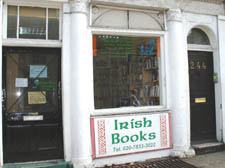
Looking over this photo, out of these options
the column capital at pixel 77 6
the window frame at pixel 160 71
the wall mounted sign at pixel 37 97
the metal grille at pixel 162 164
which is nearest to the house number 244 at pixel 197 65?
the window frame at pixel 160 71

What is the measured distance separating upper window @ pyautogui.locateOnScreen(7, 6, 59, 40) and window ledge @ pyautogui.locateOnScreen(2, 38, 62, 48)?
0.12 m

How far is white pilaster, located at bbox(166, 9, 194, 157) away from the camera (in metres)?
5.19

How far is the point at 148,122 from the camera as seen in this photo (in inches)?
200

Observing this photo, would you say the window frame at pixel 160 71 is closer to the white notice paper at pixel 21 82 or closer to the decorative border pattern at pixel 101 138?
the decorative border pattern at pixel 101 138

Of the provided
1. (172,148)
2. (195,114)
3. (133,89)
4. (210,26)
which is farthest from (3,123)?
(210,26)

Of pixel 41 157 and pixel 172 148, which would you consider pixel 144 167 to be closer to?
pixel 172 148

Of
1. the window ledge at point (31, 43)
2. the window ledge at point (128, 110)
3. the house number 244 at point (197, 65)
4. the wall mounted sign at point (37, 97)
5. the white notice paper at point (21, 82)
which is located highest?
the window ledge at point (31, 43)

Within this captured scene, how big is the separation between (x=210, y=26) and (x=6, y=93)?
5497 mm

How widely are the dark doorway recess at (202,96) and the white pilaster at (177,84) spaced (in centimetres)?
50

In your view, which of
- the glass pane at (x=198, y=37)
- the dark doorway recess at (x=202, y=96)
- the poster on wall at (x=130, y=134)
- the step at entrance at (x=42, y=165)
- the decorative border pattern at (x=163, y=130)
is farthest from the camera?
the glass pane at (x=198, y=37)

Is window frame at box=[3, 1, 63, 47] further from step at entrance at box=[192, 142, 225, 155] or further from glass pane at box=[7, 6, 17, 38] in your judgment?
step at entrance at box=[192, 142, 225, 155]

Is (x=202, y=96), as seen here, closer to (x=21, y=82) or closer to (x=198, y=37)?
(x=198, y=37)

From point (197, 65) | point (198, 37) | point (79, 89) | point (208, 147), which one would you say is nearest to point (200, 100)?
point (197, 65)

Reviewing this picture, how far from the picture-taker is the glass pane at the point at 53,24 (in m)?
4.71
